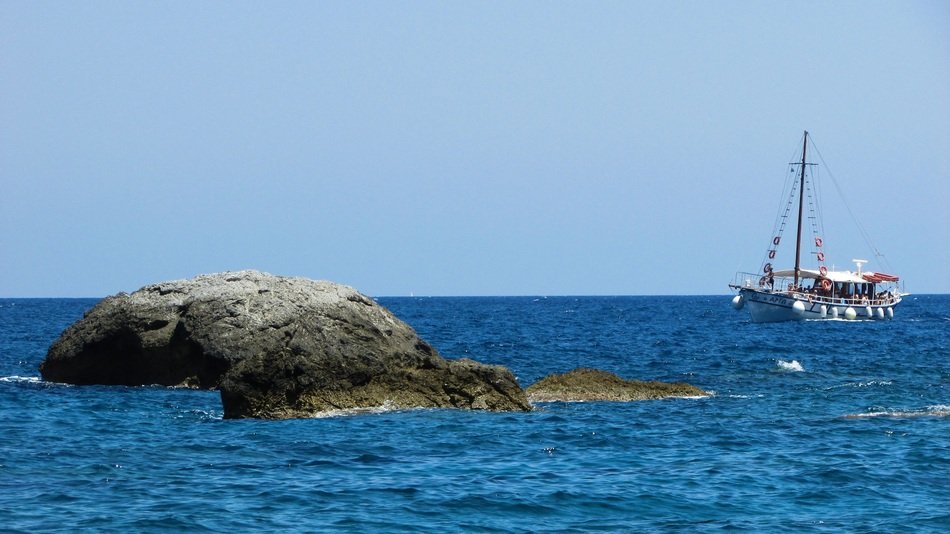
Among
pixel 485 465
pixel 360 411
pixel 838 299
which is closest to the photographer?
pixel 485 465

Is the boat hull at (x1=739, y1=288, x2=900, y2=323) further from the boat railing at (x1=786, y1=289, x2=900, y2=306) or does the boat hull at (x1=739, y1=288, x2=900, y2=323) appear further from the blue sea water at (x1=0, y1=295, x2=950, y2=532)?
the blue sea water at (x1=0, y1=295, x2=950, y2=532)

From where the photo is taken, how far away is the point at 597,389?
25641 millimetres

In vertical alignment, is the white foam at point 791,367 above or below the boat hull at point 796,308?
below

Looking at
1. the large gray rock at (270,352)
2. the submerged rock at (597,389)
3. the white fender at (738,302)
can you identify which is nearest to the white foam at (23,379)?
the large gray rock at (270,352)

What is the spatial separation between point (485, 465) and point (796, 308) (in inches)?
2788

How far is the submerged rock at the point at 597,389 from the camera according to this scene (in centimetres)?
2519

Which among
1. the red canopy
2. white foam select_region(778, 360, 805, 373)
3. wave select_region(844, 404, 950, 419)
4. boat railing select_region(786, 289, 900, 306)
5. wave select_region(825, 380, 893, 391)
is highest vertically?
the red canopy

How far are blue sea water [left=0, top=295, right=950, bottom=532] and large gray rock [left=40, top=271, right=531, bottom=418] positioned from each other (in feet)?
2.75

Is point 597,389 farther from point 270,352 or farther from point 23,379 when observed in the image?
point 23,379

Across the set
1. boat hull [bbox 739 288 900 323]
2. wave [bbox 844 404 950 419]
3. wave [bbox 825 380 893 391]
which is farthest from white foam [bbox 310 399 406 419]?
boat hull [bbox 739 288 900 323]

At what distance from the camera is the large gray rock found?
2156 cm

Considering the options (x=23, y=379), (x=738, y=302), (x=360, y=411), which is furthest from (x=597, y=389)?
(x=738, y=302)

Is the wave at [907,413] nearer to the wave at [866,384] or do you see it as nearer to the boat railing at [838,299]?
the wave at [866,384]

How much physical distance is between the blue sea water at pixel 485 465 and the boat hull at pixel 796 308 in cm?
5625
